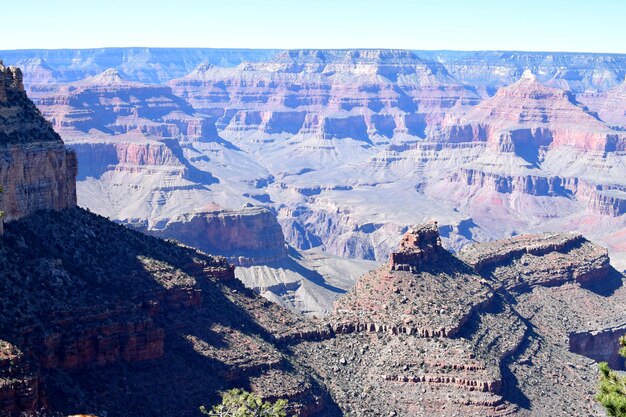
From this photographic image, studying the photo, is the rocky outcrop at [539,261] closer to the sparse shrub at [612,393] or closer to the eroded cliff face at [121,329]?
the eroded cliff face at [121,329]

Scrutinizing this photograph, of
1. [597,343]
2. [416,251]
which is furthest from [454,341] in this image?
[597,343]

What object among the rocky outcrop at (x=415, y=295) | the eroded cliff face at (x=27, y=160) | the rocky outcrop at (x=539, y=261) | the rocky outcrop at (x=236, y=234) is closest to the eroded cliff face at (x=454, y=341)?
the rocky outcrop at (x=415, y=295)

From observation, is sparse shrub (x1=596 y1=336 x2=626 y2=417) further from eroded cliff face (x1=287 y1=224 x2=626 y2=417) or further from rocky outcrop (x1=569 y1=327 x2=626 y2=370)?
rocky outcrop (x1=569 y1=327 x2=626 y2=370)

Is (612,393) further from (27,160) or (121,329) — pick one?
(27,160)

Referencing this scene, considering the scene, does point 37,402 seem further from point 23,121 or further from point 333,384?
point 333,384

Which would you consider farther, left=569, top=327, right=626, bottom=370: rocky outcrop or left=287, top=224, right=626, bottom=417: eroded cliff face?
left=569, top=327, right=626, bottom=370: rocky outcrop

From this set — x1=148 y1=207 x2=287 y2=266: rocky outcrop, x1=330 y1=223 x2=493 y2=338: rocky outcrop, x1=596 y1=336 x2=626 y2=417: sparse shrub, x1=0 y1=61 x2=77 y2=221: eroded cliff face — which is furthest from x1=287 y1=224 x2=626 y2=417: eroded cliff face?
x1=148 y1=207 x2=287 y2=266: rocky outcrop
